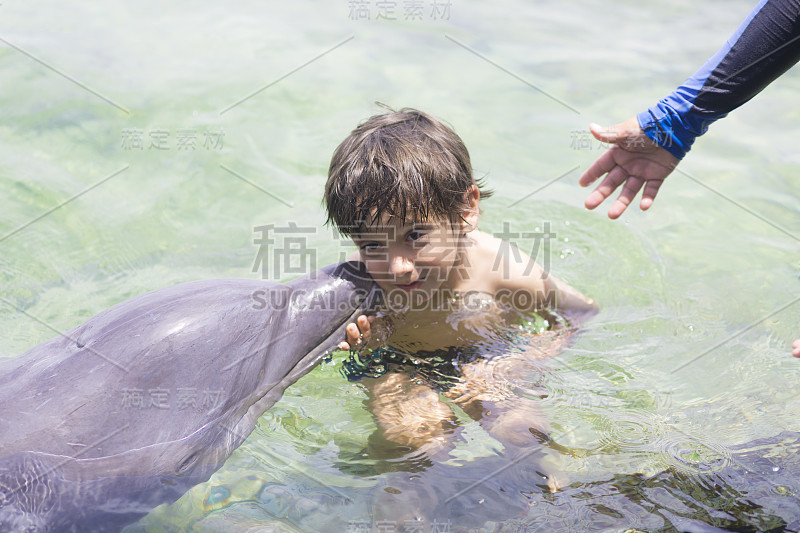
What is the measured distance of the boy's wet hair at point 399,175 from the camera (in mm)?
4098

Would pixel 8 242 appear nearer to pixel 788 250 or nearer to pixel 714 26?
pixel 788 250

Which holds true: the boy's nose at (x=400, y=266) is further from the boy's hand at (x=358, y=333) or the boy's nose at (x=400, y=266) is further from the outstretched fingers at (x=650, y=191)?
the outstretched fingers at (x=650, y=191)

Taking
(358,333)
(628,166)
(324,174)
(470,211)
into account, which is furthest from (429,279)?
(324,174)

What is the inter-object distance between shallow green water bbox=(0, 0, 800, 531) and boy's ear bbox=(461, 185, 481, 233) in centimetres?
98

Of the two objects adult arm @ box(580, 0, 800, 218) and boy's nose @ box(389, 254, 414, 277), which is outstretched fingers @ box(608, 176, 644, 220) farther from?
boy's nose @ box(389, 254, 414, 277)

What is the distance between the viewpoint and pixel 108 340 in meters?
3.39

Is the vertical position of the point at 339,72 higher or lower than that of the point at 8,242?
higher

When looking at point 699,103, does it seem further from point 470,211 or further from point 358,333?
point 358,333

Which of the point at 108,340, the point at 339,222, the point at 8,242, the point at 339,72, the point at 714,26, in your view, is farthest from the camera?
the point at 714,26

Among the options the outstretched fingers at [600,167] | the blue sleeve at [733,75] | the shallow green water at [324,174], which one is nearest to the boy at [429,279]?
the shallow green water at [324,174]

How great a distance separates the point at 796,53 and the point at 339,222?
254 centimetres

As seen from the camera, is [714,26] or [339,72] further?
[714,26]

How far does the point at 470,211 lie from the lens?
14.9 ft

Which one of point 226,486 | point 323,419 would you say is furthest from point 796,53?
point 226,486
